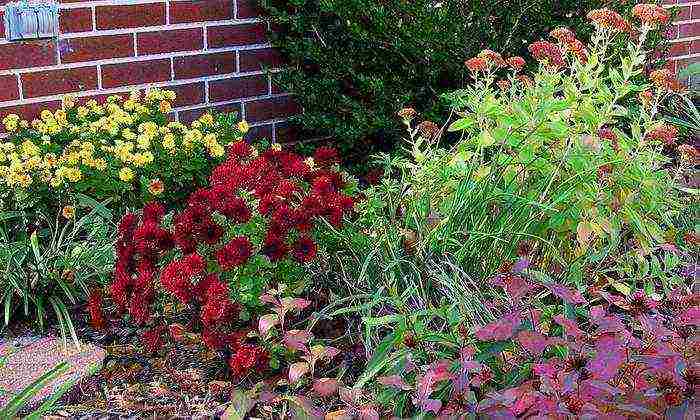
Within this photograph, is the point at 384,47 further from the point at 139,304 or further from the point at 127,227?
the point at 139,304

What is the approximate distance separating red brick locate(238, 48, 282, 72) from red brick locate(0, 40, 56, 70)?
85cm

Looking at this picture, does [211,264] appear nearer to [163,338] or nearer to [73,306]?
[163,338]

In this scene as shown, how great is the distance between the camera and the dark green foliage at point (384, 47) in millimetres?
3797

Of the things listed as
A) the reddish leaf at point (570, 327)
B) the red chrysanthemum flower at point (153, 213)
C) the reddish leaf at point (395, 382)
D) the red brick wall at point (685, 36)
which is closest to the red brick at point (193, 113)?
the red chrysanthemum flower at point (153, 213)

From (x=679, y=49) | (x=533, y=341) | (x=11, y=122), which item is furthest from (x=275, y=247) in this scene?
(x=679, y=49)

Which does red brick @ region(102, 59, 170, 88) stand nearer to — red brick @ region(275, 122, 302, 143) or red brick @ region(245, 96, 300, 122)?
red brick @ region(245, 96, 300, 122)

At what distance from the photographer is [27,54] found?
3.72 meters

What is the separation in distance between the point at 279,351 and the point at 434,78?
1.69m

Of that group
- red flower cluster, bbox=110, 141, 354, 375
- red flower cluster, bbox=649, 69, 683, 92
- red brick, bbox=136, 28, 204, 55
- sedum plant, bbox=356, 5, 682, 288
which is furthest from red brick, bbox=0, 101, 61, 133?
red flower cluster, bbox=649, 69, 683, 92

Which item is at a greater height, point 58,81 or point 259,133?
point 58,81

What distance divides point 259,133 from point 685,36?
2.90 meters

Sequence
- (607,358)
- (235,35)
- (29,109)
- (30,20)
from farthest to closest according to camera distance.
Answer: (235,35) → (29,109) → (30,20) → (607,358)

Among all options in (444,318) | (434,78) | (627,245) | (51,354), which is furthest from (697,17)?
(51,354)

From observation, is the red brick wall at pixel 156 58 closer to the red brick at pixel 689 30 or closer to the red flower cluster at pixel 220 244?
Result: the red flower cluster at pixel 220 244
